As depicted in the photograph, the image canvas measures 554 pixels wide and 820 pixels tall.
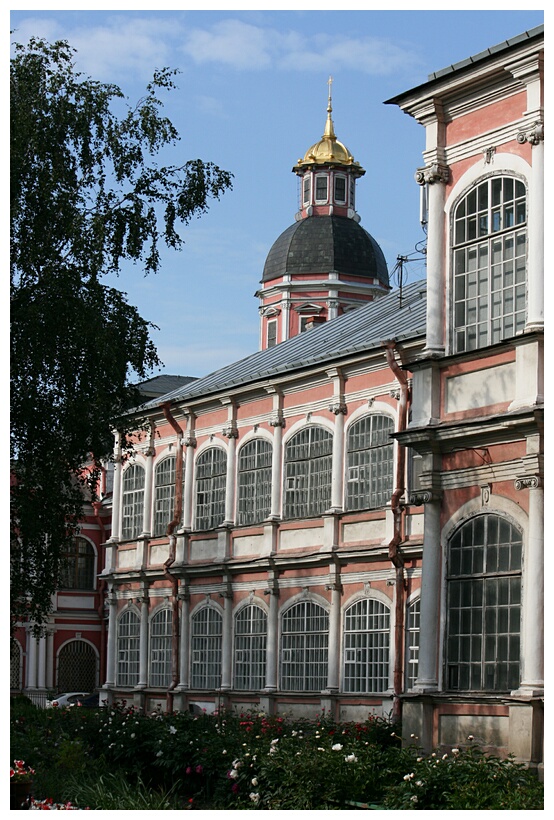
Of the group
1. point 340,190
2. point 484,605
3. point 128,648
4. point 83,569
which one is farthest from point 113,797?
point 340,190

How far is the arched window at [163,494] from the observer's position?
37000 millimetres

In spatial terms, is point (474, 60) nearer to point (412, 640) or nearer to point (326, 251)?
point (412, 640)

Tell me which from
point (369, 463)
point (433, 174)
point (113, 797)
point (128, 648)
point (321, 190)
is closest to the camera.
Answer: point (113, 797)

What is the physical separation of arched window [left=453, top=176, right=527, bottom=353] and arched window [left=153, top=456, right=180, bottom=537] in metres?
19.2

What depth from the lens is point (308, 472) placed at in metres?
31.3

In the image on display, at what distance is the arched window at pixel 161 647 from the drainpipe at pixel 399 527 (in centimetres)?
1028

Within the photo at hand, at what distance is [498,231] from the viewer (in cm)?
1802

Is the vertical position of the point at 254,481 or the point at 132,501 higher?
the point at 254,481

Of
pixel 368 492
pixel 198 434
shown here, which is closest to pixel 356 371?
pixel 368 492

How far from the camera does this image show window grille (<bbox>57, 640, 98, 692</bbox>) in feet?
162

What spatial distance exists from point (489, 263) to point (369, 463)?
37.2 ft

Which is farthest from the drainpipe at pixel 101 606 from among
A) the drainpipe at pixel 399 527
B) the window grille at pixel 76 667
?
the drainpipe at pixel 399 527
